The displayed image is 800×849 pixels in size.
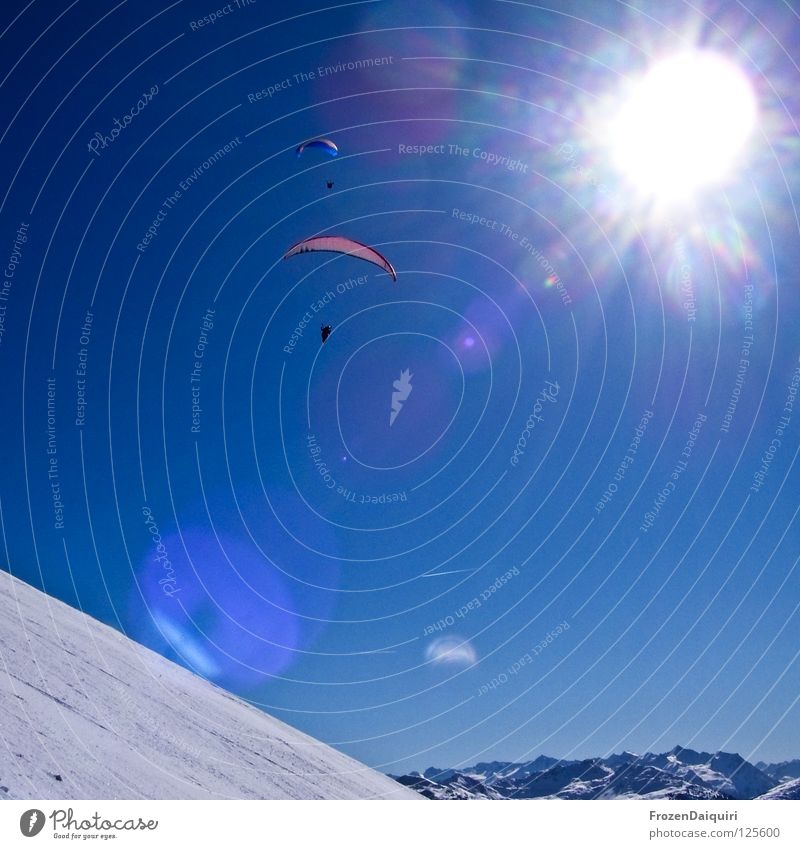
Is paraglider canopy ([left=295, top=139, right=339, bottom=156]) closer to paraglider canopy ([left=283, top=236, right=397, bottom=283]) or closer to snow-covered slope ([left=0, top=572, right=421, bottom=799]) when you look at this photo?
paraglider canopy ([left=283, top=236, right=397, bottom=283])

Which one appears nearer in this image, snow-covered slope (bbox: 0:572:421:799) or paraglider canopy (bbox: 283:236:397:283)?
snow-covered slope (bbox: 0:572:421:799)

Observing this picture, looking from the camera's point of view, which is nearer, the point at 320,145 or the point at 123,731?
the point at 320,145

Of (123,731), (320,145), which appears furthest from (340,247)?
(123,731)

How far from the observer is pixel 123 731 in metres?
30.0

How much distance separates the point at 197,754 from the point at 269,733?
15.3 metres

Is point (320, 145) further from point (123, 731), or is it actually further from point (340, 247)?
point (123, 731)

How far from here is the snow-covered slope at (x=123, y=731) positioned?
2155 centimetres

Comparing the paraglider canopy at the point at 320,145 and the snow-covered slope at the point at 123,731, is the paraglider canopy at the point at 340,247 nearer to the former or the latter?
the paraglider canopy at the point at 320,145

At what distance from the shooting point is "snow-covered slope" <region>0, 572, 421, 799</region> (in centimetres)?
2155

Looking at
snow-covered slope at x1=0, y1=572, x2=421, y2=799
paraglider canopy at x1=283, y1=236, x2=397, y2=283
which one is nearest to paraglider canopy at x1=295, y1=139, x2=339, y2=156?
paraglider canopy at x1=283, y1=236, x2=397, y2=283

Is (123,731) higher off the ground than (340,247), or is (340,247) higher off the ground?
(340,247)
